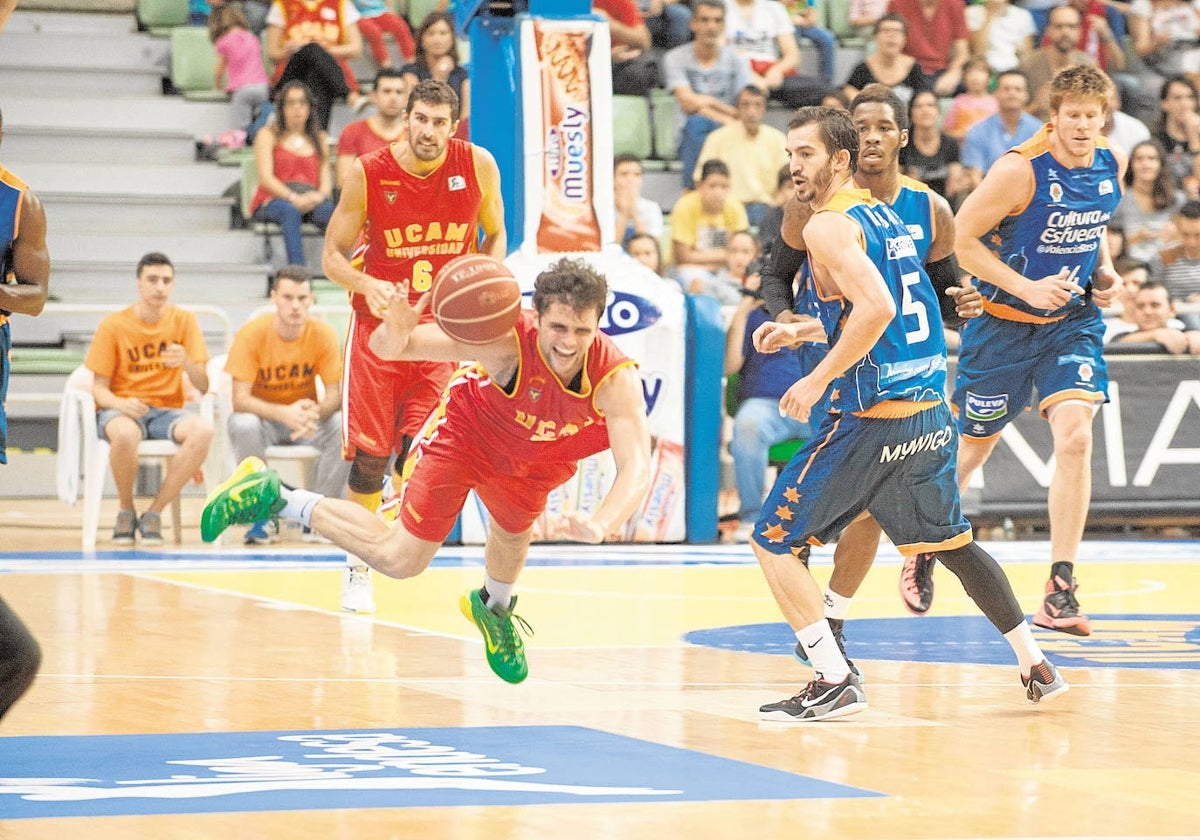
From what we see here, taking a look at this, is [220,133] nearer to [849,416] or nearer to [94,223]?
[94,223]

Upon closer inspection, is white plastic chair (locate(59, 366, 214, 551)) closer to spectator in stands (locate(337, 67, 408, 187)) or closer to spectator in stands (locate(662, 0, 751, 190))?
spectator in stands (locate(337, 67, 408, 187))

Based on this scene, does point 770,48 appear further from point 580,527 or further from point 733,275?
point 580,527

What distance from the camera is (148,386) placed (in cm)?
1270

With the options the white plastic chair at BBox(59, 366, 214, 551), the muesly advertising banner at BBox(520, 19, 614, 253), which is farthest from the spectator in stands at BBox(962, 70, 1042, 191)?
the white plastic chair at BBox(59, 366, 214, 551)

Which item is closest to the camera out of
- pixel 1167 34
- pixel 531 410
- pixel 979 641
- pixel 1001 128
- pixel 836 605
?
pixel 531 410

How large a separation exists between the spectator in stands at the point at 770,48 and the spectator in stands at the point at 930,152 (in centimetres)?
140

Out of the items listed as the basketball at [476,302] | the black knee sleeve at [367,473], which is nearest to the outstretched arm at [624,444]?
the basketball at [476,302]

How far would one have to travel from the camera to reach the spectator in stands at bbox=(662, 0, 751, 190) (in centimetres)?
1656

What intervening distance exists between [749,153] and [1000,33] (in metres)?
4.07

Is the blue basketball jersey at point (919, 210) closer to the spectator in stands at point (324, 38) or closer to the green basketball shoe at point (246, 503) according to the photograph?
the green basketball shoe at point (246, 503)

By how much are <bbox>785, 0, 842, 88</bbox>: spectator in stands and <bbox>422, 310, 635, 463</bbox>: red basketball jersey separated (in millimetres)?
11976

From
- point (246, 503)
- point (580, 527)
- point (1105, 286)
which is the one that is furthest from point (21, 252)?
point (1105, 286)

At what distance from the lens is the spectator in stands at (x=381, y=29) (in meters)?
17.2

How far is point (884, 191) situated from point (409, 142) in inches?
95.6
